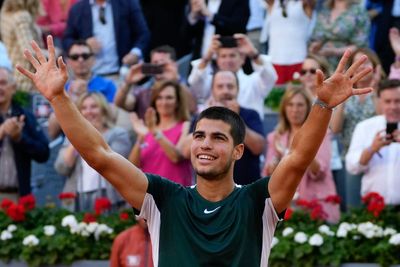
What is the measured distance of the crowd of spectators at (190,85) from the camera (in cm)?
1144

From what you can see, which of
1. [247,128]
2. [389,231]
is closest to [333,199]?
[389,231]

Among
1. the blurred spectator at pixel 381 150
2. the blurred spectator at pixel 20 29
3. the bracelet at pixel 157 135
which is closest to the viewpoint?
the blurred spectator at pixel 381 150

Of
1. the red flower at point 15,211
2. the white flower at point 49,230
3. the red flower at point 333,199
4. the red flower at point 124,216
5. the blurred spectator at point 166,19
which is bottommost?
the white flower at point 49,230

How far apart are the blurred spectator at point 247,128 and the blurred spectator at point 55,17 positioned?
415 centimetres

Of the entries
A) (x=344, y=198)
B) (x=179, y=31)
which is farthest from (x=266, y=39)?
(x=344, y=198)

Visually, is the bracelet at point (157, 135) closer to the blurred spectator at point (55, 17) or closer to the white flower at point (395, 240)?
the white flower at point (395, 240)

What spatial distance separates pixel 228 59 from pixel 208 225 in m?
5.99

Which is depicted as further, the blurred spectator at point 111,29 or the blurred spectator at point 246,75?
the blurred spectator at point 111,29

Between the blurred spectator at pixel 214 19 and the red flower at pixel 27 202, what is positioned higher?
the blurred spectator at pixel 214 19

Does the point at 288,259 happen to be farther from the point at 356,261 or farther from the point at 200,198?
the point at 200,198

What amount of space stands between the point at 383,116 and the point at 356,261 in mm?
1616

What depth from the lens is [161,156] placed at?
11.5 meters

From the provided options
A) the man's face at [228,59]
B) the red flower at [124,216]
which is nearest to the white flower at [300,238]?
the red flower at [124,216]

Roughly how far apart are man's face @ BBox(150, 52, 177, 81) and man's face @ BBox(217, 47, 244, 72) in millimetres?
612
